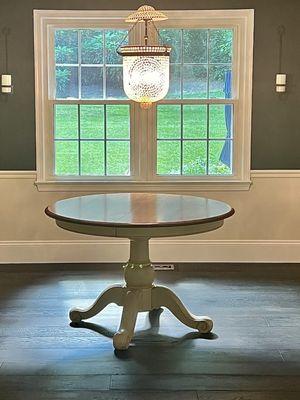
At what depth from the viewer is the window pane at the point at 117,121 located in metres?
5.38

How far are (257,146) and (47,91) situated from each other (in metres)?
1.86

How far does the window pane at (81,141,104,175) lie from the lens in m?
5.43

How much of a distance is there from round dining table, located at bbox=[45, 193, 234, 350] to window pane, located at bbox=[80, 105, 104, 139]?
1.45 m

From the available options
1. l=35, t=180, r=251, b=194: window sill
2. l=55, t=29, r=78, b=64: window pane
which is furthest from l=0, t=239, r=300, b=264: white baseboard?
l=55, t=29, r=78, b=64: window pane

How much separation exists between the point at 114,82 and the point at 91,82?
0.20 metres

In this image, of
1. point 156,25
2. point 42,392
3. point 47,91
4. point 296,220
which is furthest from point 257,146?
point 42,392

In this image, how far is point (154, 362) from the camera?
3.25 m

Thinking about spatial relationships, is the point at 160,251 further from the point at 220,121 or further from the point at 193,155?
the point at 220,121

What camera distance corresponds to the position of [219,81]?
212 inches

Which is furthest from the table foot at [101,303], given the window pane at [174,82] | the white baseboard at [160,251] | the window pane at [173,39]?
the window pane at [173,39]

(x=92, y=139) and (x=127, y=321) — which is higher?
(x=92, y=139)

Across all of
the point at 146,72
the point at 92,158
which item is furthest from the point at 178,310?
the point at 92,158

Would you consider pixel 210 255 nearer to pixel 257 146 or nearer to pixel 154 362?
→ pixel 257 146

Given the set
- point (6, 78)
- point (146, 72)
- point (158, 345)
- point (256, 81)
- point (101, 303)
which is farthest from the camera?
point (256, 81)
